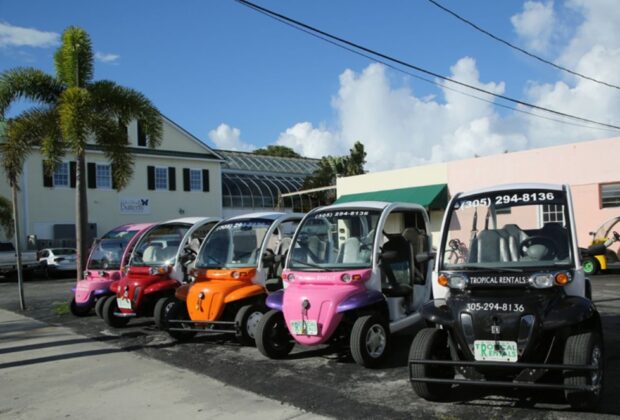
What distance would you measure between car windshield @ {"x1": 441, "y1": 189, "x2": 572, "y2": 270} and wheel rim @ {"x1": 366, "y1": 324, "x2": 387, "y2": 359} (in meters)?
1.42

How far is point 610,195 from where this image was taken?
1806 centimetres

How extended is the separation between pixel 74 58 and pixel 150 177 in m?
21.4

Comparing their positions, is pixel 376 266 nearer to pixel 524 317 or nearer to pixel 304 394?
pixel 304 394

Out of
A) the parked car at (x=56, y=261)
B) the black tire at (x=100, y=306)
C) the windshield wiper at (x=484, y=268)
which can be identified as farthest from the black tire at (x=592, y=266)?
the parked car at (x=56, y=261)

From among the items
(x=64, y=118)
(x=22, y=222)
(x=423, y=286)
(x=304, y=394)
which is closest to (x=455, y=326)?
(x=304, y=394)

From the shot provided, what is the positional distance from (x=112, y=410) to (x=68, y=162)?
28381mm

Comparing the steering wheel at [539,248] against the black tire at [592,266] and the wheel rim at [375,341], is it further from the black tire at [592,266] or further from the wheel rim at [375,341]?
the black tire at [592,266]

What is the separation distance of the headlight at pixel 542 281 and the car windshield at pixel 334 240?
2.62 meters

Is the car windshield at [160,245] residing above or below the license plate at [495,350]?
above

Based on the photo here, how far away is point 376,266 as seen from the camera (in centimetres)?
717

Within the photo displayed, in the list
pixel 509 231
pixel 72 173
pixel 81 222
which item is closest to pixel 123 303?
pixel 81 222

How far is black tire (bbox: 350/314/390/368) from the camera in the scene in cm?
646

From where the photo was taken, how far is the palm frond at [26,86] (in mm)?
14211

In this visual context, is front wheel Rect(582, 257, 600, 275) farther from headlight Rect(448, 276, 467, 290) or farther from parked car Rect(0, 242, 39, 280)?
parked car Rect(0, 242, 39, 280)
